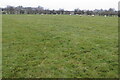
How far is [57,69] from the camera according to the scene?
895cm

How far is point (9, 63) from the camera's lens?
9.94 metres

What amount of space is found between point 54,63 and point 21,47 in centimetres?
470

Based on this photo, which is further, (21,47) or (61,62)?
(21,47)

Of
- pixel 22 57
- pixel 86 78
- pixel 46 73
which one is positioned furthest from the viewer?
pixel 22 57

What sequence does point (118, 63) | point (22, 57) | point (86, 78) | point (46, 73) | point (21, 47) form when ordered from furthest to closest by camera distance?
point (21, 47) < point (22, 57) < point (118, 63) < point (46, 73) < point (86, 78)

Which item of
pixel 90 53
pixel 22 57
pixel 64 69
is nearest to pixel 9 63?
pixel 22 57

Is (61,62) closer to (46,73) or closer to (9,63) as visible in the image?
(46,73)

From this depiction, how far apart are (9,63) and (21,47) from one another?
3.91m

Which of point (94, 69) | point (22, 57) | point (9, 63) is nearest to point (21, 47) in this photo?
point (22, 57)

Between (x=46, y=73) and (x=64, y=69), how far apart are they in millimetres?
923

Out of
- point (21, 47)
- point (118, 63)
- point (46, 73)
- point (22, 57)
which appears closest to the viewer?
point (46, 73)

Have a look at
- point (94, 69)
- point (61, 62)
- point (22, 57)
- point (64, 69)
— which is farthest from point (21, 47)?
point (94, 69)

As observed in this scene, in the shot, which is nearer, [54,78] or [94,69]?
[54,78]

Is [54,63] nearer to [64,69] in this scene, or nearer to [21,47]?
[64,69]
